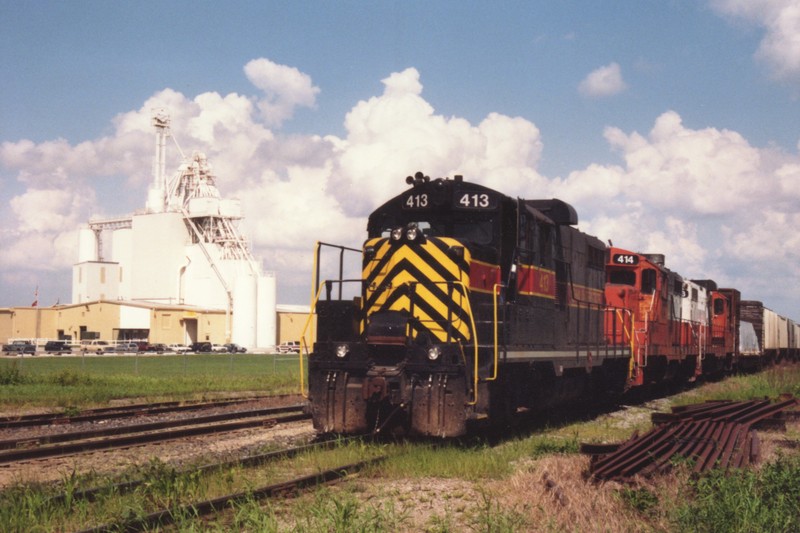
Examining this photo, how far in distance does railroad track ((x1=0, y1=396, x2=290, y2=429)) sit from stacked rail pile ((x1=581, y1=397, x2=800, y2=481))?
10.2m

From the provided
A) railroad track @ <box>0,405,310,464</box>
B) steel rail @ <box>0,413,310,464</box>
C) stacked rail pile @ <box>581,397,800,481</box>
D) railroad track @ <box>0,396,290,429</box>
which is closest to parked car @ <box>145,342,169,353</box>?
railroad track @ <box>0,396,290,429</box>

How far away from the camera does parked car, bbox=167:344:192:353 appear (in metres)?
69.6

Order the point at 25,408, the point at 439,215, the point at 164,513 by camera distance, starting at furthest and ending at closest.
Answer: the point at 25,408, the point at 439,215, the point at 164,513

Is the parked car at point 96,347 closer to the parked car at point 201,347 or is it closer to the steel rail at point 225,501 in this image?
the parked car at point 201,347

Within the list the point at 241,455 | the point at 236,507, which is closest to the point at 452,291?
the point at 241,455

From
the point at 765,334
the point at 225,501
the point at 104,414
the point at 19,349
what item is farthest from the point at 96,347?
the point at 225,501

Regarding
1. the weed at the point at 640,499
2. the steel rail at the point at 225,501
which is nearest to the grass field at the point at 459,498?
the weed at the point at 640,499

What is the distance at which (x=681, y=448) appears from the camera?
29.4ft

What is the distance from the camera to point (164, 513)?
645cm

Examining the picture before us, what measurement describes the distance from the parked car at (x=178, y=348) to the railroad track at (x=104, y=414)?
5199 cm

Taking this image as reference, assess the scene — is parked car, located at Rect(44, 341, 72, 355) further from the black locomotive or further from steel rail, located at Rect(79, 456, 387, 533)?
steel rail, located at Rect(79, 456, 387, 533)

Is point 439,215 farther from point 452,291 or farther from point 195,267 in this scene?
point 195,267

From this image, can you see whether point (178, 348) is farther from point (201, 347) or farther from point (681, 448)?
point (681, 448)

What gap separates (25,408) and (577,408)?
12819 mm
